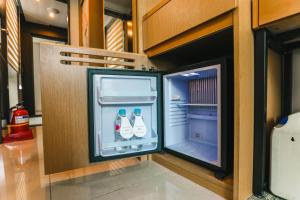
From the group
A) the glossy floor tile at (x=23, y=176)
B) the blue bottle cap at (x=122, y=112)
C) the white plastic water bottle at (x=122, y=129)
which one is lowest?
the glossy floor tile at (x=23, y=176)

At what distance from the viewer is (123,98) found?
86 centimetres

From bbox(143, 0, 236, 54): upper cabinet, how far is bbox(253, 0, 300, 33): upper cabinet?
0.29 ft

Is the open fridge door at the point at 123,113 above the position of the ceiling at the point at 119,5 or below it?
below

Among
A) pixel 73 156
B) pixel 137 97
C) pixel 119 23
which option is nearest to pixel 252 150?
pixel 137 97

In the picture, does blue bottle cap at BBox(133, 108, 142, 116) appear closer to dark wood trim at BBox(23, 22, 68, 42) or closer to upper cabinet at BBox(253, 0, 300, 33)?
upper cabinet at BBox(253, 0, 300, 33)

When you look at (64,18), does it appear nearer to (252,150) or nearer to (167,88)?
(167,88)

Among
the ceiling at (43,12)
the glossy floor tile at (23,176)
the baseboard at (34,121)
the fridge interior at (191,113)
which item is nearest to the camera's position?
the glossy floor tile at (23,176)

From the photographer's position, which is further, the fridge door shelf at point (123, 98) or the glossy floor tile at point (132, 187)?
the fridge door shelf at point (123, 98)

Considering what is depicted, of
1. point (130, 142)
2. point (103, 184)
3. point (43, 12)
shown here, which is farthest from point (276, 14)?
point (43, 12)

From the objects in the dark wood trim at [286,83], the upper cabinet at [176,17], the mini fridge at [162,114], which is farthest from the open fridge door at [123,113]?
the dark wood trim at [286,83]

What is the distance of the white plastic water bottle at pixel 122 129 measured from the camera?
852mm

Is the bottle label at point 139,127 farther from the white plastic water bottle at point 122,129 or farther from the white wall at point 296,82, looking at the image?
the white wall at point 296,82

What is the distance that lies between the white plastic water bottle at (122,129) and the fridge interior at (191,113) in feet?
0.77

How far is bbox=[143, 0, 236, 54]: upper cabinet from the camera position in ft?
2.11
